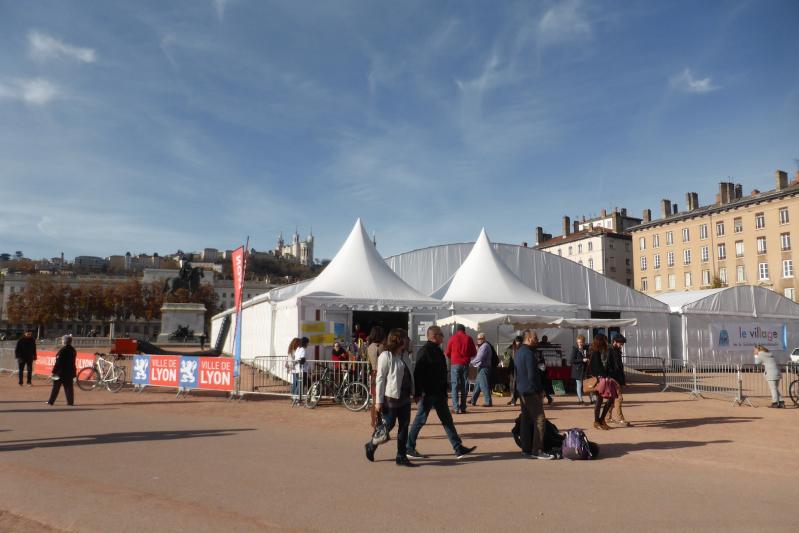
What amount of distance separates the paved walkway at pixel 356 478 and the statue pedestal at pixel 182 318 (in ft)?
115

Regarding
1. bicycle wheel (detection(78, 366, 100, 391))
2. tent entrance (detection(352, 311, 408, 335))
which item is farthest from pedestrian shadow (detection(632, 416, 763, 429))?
bicycle wheel (detection(78, 366, 100, 391))

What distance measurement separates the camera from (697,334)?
94.2ft

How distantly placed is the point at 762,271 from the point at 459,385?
56.7 meters

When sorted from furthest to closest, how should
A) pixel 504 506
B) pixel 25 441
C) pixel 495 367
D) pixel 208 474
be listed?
pixel 495 367, pixel 25 441, pixel 208 474, pixel 504 506

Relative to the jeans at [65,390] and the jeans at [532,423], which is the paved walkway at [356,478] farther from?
the jeans at [65,390]

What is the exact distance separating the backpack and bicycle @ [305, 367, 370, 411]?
212 inches

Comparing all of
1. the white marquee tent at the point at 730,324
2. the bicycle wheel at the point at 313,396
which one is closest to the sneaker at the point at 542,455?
the bicycle wheel at the point at 313,396

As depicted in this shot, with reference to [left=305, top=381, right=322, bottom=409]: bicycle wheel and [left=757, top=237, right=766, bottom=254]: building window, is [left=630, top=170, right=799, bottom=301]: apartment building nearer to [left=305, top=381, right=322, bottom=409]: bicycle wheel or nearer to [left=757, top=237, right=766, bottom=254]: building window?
[left=757, top=237, right=766, bottom=254]: building window

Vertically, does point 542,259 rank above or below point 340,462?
above

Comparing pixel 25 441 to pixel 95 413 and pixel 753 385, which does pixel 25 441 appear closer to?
pixel 95 413

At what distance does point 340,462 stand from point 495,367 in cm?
865

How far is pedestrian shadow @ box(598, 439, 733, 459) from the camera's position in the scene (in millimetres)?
8273

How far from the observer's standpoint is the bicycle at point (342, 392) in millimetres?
12443

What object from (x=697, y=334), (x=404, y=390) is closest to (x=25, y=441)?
(x=404, y=390)
